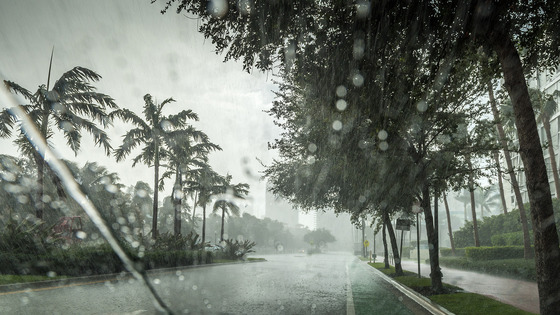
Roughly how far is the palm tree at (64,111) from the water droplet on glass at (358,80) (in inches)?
557

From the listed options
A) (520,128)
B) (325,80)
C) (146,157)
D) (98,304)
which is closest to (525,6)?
(520,128)

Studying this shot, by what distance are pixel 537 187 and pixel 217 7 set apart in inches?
230

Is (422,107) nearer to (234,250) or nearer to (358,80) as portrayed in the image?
(358,80)

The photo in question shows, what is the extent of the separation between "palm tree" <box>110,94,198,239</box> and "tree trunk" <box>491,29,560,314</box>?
2094 centimetres

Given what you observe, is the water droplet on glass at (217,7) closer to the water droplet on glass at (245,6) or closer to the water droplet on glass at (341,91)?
the water droplet on glass at (245,6)

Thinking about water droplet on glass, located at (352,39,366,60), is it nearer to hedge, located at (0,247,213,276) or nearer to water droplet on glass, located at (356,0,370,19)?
water droplet on glass, located at (356,0,370,19)

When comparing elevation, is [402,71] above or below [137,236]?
above

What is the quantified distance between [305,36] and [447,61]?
2.63m

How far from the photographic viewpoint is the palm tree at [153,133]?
2473 centimetres

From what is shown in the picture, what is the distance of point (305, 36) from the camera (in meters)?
7.57

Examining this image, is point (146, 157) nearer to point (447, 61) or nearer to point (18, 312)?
point (18, 312)

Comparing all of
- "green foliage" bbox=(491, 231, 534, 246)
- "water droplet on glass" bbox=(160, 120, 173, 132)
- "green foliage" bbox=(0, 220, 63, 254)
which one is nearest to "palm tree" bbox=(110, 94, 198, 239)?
"water droplet on glass" bbox=(160, 120, 173, 132)

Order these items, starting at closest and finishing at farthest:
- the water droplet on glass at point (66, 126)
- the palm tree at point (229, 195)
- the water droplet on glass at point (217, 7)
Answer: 1. the water droplet on glass at point (217, 7)
2. the water droplet on glass at point (66, 126)
3. the palm tree at point (229, 195)

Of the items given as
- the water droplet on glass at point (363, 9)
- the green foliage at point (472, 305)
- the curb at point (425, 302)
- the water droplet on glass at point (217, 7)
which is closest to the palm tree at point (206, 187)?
the curb at point (425, 302)
